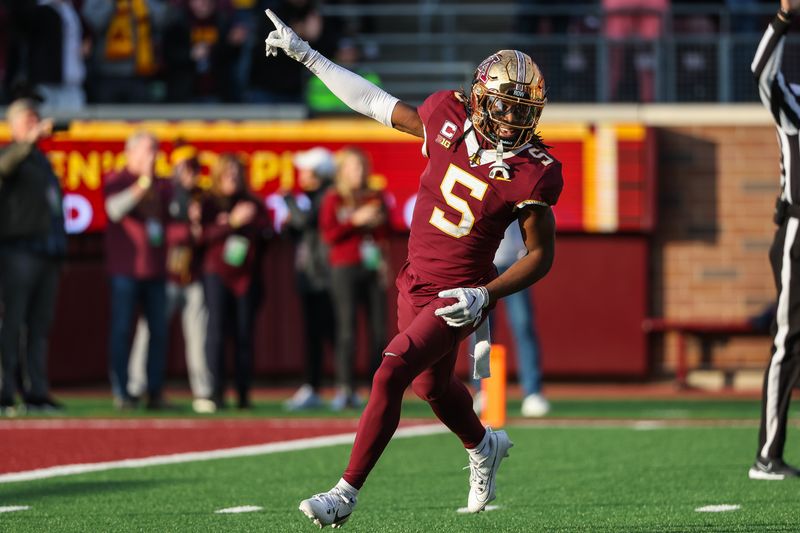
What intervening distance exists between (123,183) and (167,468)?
159 inches

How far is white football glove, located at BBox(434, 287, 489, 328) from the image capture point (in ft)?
18.5

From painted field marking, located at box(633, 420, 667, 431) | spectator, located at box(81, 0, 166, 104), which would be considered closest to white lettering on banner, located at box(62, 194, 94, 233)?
spectator, located at box(81, 0, 166, 104)

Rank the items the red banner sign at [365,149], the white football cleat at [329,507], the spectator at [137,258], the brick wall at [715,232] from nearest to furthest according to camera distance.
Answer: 1. the white football cleat at [329,507]
2. the spectator at [137,258]
3. the red banner sign at [365,149]
4. the brick wall at [715,232]

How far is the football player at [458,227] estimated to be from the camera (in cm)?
566

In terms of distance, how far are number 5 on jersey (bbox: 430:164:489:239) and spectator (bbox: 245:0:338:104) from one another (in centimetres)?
1021

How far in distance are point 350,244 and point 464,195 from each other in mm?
6114

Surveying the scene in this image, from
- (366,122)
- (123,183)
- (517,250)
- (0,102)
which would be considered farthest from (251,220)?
(0,102)

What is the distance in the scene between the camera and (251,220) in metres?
12.0

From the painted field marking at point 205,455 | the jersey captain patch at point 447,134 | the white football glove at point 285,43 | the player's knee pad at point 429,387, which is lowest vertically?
the painted field marking at point 205,455

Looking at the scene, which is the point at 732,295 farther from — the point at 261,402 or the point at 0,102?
the point at 0,102

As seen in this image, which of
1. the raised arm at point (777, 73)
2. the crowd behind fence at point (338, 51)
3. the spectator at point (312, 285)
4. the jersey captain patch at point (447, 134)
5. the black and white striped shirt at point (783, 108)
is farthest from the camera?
the crowd behind fence at point (338, 51)

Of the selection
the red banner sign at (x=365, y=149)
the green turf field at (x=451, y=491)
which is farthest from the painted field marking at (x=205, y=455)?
the red banner sign at (x=365, y=149)

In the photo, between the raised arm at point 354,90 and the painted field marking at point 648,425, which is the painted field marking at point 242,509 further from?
the painted field marking at point 648,425

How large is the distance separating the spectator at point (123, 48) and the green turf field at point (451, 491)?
24.7 ft
